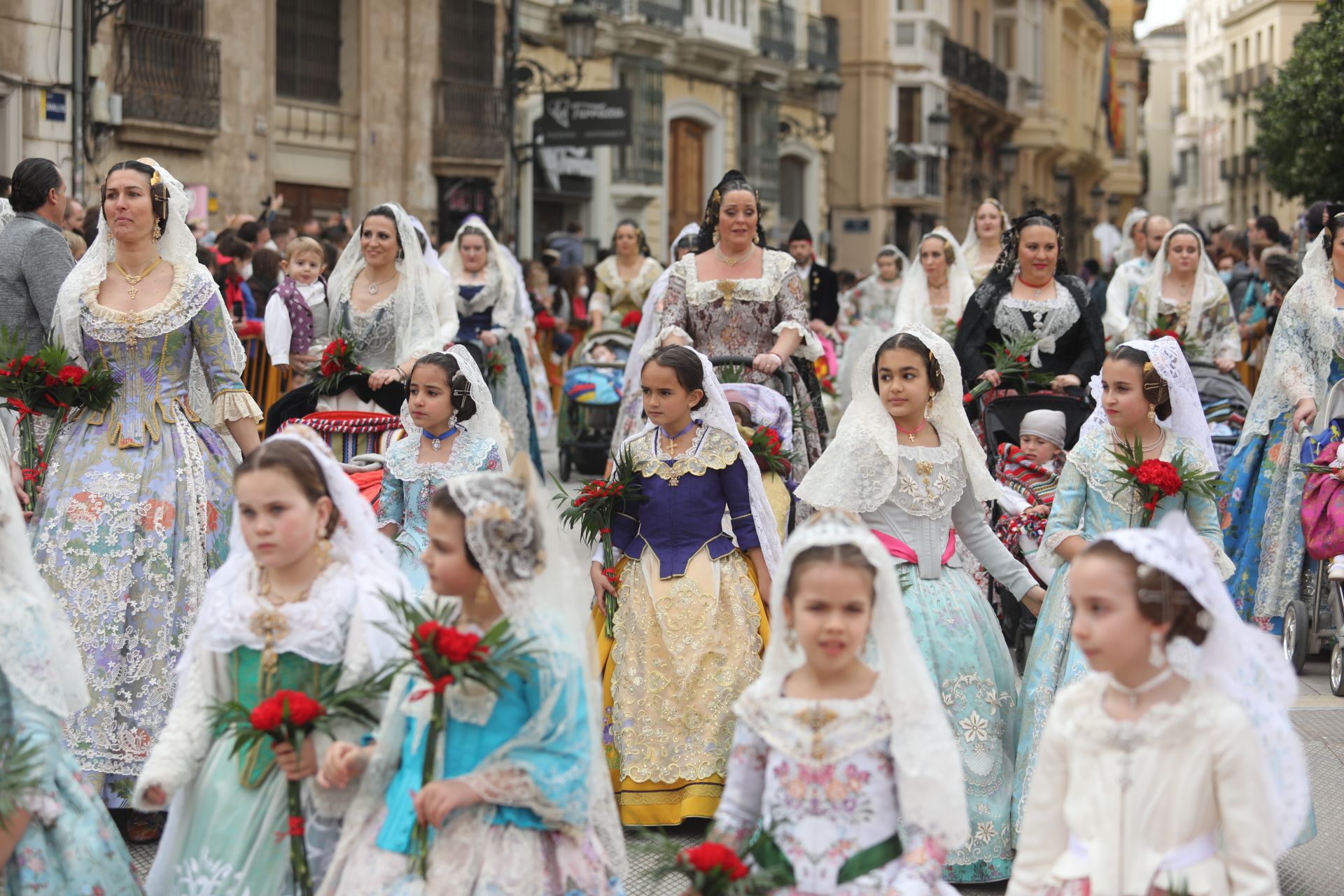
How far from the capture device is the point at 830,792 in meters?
4.34

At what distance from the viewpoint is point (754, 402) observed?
8.48 m

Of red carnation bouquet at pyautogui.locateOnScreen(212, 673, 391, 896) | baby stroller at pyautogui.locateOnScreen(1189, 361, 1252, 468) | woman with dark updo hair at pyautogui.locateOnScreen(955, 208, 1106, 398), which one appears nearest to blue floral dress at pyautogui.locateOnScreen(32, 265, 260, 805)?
red carnation bouquet at pyautogui.locateOnScreen(212, 673, 391, 896)

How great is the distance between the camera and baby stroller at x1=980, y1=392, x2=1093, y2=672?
896 centimetres

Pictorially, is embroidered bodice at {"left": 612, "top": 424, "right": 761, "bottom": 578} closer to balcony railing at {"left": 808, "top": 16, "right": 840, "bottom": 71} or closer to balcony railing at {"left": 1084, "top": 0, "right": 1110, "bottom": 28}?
balcony railing at {"left": 808, "top": 16, "right": 840, "bottom": 71}

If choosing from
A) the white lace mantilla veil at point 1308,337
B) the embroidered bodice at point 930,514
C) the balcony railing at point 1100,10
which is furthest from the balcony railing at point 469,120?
the balcony railing at point 1100,10

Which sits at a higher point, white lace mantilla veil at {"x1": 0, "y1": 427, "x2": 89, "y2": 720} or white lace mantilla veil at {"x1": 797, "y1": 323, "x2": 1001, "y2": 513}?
white lace mantilla veil at {"x1": 797, "y1": 323, "x2": 1001, "y2": 513}

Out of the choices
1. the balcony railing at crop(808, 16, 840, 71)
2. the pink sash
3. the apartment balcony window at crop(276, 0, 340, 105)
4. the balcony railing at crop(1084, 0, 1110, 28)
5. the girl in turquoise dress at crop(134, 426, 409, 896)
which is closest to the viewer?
the girl in turquoise dress at crop(134, 426, 409, 896)

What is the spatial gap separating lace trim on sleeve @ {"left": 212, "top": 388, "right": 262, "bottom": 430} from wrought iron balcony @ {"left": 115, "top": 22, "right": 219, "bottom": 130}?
12.2m

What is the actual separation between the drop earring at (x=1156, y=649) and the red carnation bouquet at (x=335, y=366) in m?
5.52

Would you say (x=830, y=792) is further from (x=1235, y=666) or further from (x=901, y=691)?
(x=1235, y=666)

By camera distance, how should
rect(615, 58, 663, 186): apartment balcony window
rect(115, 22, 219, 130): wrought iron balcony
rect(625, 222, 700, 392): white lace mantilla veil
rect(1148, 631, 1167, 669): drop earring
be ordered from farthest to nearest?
1. rect(615, 58, 663, 186): apartment balcony window
2. rect(115, 22, 219, 130): wrought iron balcony
3. rect(625, 222, 700, 392): white lace mantilla veil
4. rect(1148, 631, 1167, 669): drop earring

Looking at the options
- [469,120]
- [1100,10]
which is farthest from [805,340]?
[1100,10]

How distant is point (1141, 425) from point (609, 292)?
1032cm

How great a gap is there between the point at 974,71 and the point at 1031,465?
43353mm
